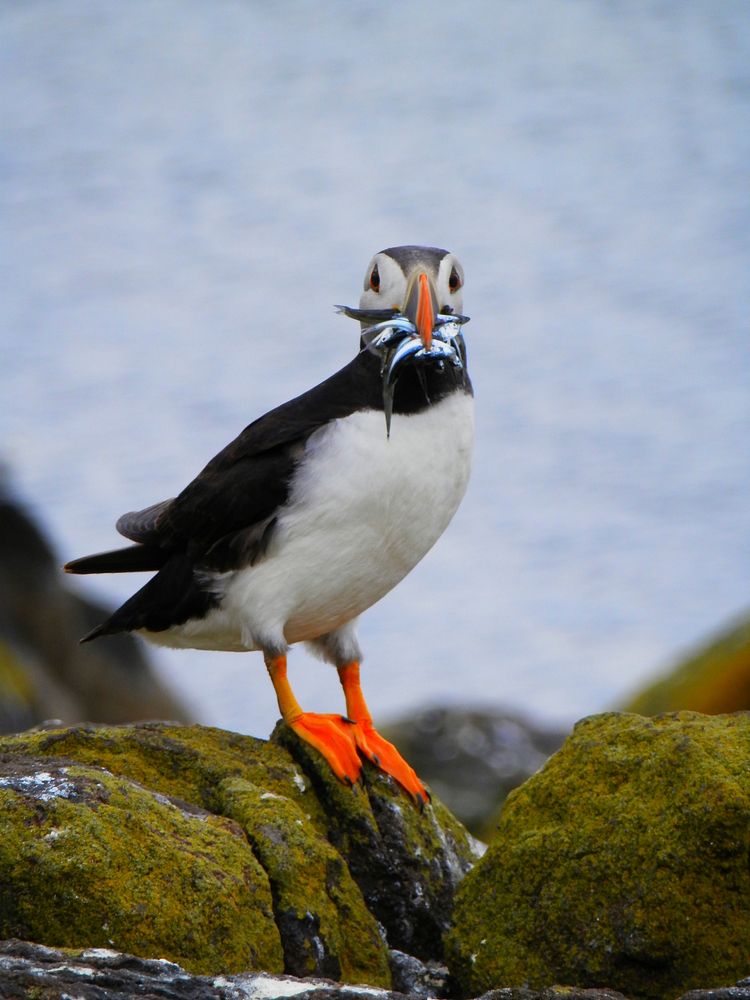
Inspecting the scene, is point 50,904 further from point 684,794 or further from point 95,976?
point 684,794

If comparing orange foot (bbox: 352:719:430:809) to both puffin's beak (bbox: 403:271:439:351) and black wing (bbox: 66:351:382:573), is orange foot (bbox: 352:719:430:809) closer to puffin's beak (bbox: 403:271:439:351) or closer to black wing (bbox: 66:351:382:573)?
black wing (bbox: 66:351:382:573)

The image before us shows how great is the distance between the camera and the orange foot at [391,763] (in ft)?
20.2

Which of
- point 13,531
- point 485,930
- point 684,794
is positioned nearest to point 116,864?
point 485,930

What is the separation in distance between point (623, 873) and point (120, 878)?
62.2 inches

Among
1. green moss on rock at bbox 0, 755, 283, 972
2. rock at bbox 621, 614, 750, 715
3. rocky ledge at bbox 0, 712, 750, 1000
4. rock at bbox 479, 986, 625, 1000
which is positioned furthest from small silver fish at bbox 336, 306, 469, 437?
rock at bbox 621, 614, 750, 715

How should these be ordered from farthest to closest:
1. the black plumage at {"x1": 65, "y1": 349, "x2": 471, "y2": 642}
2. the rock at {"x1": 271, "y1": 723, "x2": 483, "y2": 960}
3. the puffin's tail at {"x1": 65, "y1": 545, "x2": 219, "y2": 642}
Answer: the puffin's tail at {"x1": 65, "y1": 545, "x2": 219, "y2": 642} < the black plumage at {"x1": 65, "y1": 349, "x2": 471, "y2": 642} < the rock at {"x1": 271, "y1": 723, "x2": 483, "y2": 960}

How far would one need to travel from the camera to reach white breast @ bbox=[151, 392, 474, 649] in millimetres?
6160

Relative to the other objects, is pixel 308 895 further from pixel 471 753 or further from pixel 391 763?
pixel 471 753

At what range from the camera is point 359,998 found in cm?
375

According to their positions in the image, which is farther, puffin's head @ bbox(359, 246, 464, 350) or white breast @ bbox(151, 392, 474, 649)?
white breast @ bbox(151, 392, 474, 649)

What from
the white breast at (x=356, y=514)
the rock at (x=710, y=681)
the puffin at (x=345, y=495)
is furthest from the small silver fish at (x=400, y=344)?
the rock at (x=710, y=681)

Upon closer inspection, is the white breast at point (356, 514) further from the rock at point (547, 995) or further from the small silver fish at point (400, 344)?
the rock at point (547, 995)

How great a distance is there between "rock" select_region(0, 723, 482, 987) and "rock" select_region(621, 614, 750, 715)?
4594mm

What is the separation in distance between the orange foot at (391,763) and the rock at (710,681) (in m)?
4.24
